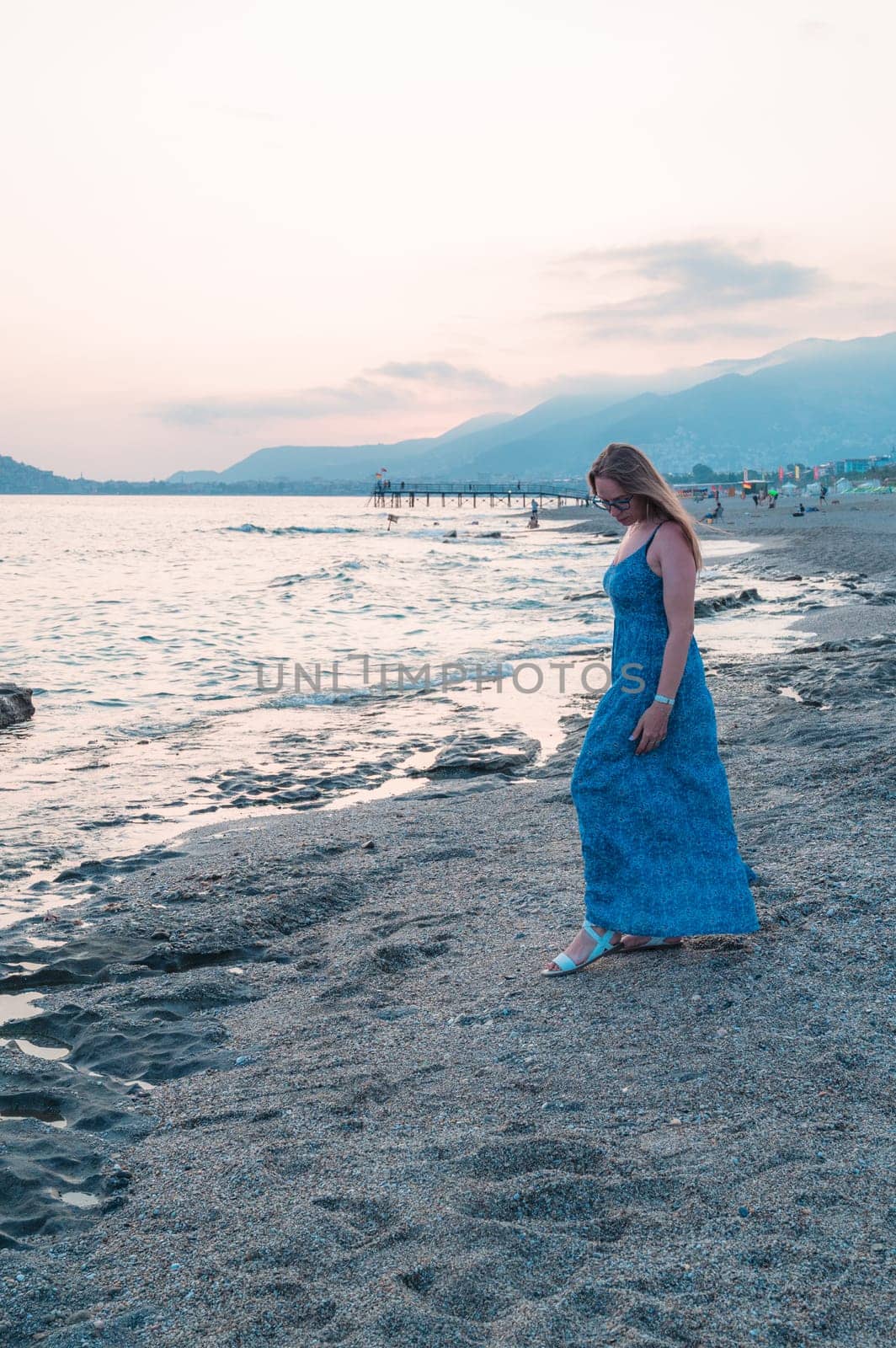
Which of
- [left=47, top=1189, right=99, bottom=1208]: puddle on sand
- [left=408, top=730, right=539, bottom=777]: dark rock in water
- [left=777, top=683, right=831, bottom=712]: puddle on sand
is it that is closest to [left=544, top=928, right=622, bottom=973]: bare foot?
[left=47, top=1189, right=99, bottom=1208]: puddle on sand

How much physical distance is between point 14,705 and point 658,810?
730cm

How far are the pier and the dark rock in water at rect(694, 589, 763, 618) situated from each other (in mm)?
81270

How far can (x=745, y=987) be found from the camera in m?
3.12

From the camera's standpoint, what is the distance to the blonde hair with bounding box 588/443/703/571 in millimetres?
3318

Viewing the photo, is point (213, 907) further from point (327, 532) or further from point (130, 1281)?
point (327, 532)

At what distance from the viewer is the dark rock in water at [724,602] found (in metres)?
14.4

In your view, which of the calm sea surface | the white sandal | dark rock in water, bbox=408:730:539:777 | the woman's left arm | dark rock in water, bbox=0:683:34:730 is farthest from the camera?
→ dark rock in water, bbox=0:683:34:730

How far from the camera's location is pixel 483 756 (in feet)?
23.6

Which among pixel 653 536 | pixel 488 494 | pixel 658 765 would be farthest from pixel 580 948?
pixel 488 494

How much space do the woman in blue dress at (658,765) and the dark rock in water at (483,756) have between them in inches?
137

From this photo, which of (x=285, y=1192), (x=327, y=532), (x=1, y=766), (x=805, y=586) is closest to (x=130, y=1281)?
(x=285, y=1192)

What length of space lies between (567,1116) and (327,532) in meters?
62.7

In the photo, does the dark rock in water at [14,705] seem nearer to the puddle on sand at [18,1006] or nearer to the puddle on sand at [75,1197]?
the puddle on sand at [18,1006]

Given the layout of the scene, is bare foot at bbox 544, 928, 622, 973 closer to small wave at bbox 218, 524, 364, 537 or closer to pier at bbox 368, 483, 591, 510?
small wave at bbox 218, 524, 364, 537
